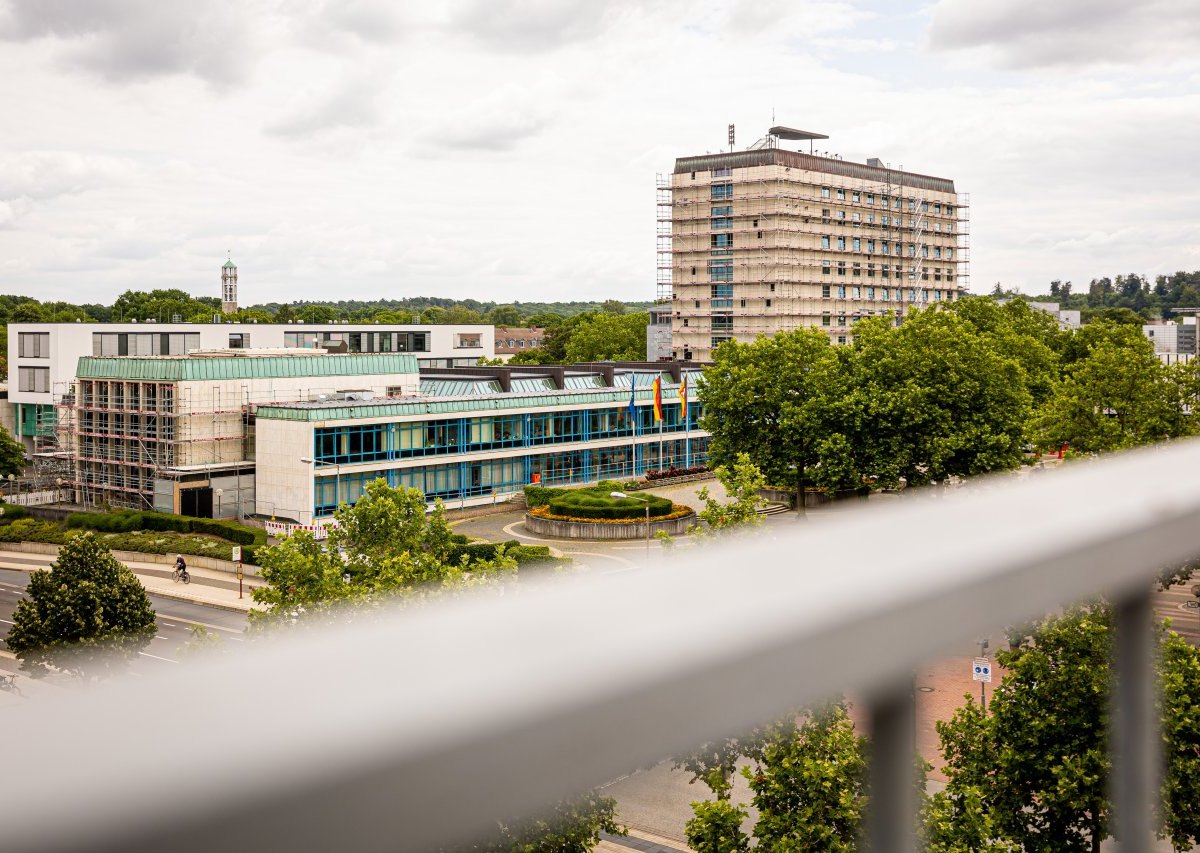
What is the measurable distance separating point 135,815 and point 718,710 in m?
0.54

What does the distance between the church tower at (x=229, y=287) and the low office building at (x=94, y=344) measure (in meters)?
53.4

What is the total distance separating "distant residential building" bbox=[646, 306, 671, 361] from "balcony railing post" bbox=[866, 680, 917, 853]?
8473 cm

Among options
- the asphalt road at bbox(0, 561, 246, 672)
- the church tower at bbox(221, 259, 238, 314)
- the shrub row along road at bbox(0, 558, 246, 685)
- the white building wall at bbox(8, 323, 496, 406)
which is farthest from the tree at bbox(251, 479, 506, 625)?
the church tower at bbox(221, 259, 238, 314)

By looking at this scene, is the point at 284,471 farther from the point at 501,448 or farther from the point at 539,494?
the point at 539,494

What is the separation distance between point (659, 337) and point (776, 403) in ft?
168

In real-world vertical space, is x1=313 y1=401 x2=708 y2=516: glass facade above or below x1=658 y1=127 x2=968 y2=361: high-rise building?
below

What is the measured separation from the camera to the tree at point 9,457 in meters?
50.8

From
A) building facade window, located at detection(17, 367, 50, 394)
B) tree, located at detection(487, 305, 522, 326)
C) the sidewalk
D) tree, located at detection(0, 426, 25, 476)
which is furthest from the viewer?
tree, located at detection(487, 305, 522, 326)

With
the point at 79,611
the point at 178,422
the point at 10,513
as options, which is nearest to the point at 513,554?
the point at 79,611

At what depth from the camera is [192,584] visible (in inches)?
1359

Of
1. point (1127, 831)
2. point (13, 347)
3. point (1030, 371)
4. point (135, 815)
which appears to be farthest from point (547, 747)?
point (13, 347)

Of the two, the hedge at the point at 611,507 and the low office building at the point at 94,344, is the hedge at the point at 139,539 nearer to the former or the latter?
the low office building at the point at 94,344

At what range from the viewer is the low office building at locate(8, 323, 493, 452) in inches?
2235

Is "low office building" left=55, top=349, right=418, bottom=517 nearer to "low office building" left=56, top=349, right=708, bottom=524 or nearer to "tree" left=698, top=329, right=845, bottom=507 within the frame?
"low office building" left=56, top=349, right=708, bottom=524
